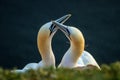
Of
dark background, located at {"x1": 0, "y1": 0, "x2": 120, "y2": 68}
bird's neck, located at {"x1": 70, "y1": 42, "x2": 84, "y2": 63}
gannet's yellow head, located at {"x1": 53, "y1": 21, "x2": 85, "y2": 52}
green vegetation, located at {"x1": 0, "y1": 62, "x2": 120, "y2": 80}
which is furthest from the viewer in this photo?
dark background, located at {"x1": 0, "y1": 0, "x2": 120, "y2": 68}

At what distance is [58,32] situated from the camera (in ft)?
47.8


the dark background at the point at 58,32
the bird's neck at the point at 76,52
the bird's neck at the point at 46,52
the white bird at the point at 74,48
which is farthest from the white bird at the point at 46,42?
the dark background at the point at 58,32

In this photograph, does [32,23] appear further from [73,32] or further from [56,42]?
[73,32]

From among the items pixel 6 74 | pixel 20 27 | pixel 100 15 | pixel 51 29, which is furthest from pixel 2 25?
pixel 6 74

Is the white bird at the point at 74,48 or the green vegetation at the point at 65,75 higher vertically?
the green vegetation at the point at 65,75

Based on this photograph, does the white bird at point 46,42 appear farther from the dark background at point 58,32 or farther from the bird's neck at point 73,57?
the dark background at point 58,32

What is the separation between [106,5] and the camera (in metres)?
14.9

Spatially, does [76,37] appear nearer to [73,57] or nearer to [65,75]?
[73,57]

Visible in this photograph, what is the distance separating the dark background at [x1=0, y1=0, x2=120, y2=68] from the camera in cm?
1341

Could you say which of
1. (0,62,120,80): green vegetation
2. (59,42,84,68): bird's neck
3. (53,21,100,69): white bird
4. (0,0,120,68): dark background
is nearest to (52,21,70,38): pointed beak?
(53,21,100,69): white bird

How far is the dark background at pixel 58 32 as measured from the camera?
1341 cm

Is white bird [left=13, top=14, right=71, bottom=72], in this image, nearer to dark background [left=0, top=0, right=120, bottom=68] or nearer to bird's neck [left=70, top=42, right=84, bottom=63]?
bird's neck [left=70, top=42, right=84, bottom=63]

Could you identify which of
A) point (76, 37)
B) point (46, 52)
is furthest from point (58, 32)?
point (76, 37)

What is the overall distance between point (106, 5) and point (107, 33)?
1090 millimetres
